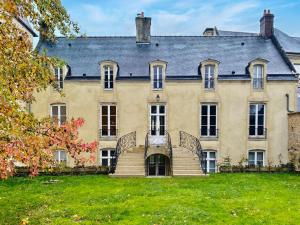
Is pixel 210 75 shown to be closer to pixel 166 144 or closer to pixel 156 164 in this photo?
pixel 166 144

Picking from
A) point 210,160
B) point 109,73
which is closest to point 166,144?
point 210,160

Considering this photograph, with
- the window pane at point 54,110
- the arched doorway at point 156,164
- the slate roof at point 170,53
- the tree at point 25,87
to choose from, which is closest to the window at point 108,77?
the slate roof at point 170,53

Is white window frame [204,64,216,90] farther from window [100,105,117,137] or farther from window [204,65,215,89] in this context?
window [100,105,117,137]

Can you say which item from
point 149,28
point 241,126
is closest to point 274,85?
point 241,126

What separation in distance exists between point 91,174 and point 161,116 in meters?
7.10

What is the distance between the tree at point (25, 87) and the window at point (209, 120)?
19.2m

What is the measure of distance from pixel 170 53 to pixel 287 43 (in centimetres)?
1658

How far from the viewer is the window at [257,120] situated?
2731cm

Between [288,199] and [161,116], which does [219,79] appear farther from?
[288,199]

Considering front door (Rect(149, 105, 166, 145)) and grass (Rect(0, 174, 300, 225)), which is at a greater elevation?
front door (Rect(149, 105, 166, 145))

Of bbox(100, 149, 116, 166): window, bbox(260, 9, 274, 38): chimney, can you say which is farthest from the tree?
bbox(260, 9, 274, 38): chimney

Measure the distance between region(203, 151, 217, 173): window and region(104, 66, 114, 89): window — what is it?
333 inches

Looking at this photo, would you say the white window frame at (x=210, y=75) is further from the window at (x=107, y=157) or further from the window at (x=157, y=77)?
the window at (x=107, y=157)

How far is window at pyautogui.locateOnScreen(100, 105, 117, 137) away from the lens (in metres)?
27.4
